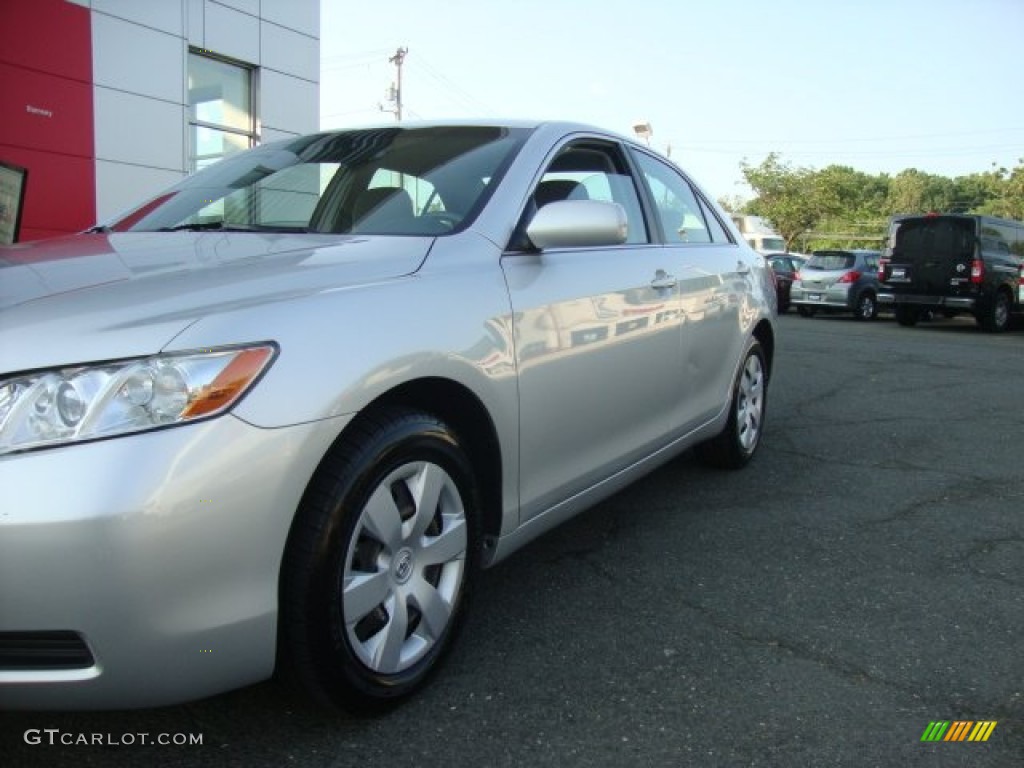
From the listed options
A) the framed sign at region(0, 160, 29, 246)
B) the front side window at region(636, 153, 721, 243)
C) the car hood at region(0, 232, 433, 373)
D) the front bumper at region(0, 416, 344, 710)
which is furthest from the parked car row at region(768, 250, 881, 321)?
the front bumper at region(0, 416, 344, 710)

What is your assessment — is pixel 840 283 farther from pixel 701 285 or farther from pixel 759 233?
pixel 759 233

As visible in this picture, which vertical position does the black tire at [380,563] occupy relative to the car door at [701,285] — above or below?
below

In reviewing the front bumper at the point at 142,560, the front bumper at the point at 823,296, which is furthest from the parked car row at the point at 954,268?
the front bumper at the point at 142,560

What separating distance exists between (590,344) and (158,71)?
8164mm

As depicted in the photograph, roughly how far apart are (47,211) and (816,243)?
229ft

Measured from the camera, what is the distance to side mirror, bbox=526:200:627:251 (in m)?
2.56

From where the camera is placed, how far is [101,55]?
343 inches

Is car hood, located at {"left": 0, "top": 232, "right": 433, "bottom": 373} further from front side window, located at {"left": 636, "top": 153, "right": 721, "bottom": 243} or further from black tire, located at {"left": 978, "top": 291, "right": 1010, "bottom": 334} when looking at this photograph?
black tire, located at {"left": 978, "top": 291, "right": 1010, "bottom": 334}

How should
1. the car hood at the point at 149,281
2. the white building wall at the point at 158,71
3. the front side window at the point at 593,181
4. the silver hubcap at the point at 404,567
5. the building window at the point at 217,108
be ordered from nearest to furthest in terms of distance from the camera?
the car hood at the point at 149,281 → the silver hubcap at the point at 404,567 → the front side window at the point at 593,181 → the white building wall at the point at 158,71 → the building window at the point at 217,108

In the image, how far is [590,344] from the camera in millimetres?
2824

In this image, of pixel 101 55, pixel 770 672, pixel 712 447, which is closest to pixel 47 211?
pixel 101 55

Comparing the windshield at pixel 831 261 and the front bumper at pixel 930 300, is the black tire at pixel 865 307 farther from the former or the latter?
the front bumper at pixel 930 300

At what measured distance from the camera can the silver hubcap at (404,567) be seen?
2.02m

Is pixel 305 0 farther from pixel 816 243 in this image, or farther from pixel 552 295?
pixel 816 243
